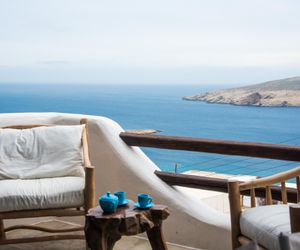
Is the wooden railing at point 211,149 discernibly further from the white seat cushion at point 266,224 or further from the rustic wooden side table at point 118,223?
the rustic wooden side table at point 118,223

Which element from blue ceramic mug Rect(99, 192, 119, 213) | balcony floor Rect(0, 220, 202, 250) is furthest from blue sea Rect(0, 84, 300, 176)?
blue ceramic mug Rect(99, 192, 119, 213)

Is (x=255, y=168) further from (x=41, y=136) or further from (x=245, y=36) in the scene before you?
(x=245, y=36)

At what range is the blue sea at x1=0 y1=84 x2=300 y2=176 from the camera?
440 cm

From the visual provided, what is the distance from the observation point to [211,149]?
3318 mm

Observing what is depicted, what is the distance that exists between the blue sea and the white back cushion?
59 centimetres

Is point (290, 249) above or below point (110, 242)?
above

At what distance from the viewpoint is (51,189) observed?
3.14 metres

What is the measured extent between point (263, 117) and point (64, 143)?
2114mm

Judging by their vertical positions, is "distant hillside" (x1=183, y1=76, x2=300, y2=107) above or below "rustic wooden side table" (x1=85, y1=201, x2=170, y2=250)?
above

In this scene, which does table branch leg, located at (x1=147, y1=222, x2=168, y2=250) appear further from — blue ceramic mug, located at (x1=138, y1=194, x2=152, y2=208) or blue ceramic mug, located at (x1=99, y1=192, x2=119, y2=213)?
blue ceramic mug, located at (x1=99, y1=192, x2=119, y2=213)

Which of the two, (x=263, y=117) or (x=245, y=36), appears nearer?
(x=263, y=117)

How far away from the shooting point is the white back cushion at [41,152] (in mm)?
3436

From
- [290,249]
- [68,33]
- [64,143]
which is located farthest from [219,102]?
[68,33]

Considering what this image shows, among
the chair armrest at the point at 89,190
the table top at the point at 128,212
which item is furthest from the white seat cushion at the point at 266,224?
the chair armrest at the point at 89,190
